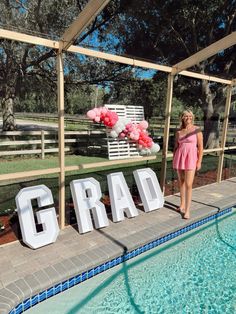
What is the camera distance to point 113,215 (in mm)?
3645

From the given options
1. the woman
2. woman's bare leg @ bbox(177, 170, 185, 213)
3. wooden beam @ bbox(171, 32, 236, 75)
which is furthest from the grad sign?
wooden beam @ bbox(171, 32, 236, 75)

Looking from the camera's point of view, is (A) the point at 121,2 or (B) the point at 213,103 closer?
(A) the point at 121,2

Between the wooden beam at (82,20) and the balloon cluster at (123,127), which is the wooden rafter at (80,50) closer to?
the wooden beam at (82,20)

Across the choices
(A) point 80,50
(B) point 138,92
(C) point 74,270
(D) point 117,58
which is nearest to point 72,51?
(A) point 80,50

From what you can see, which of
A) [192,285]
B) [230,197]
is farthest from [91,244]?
[230,197]

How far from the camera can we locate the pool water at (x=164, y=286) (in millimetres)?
2514

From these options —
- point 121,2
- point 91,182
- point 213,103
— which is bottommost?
point 91,182

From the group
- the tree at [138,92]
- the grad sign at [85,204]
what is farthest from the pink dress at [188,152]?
the tree at [138,92]

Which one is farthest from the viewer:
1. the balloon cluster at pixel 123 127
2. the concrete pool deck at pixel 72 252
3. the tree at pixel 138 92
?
the tree at pixel 138 92

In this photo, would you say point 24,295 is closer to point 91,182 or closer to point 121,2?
point 91,182

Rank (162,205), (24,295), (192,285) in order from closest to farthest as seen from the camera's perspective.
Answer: (24,295) → (192,285) → (162,205)

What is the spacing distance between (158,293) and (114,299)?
45 centimetres

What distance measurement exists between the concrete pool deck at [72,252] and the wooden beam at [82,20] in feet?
7.04

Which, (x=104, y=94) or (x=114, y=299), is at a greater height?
(x=104, y=94)
